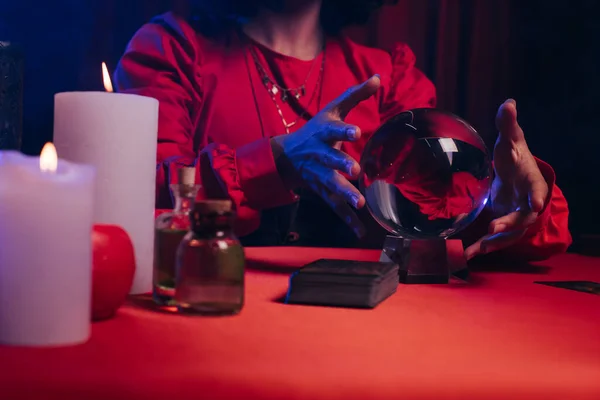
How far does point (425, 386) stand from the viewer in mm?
529

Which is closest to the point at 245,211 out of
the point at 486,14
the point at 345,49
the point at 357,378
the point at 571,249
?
the point at 357,378

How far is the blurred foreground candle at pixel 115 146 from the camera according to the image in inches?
29.8

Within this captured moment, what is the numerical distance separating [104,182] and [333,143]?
0.46 metres

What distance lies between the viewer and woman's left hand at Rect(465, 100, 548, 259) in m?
1.12

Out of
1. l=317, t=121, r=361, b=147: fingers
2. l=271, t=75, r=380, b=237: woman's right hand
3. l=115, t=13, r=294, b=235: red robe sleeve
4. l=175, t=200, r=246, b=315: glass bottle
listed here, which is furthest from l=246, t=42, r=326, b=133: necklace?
l=175, t=200, r=246, b=315: glass bottle

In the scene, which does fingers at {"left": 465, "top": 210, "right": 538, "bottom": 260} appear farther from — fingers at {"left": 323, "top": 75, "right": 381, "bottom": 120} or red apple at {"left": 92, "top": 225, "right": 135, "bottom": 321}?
red apple at {"left": 92, "top": 225, "right": 135, "bottom": 321}

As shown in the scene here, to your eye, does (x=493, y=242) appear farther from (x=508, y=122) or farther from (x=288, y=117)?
(x=288, y=117)

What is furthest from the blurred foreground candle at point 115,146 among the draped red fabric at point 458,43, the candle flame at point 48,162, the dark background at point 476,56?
the draped red fabric at point 458,43

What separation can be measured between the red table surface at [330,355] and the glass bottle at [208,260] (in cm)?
3

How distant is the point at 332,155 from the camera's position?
1.09m

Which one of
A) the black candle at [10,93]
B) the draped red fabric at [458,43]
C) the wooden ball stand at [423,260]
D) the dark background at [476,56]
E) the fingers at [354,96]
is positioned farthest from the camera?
the draped red fabric at [458,43]

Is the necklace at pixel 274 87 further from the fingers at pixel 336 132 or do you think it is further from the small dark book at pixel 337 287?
the small dark book at pixel 337 287

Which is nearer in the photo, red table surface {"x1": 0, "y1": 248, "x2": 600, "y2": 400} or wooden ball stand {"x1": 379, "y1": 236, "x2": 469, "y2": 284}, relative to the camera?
red table surface {"x1": 0, "y1": 248, "x2": 600, "y2": 400}

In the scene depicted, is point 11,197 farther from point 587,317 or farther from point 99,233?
point 587,317
